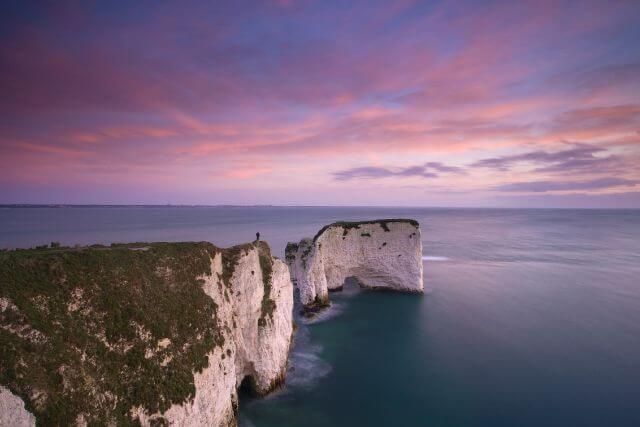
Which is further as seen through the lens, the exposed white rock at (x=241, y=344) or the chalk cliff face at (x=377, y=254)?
the chalk cliff face at (x=377, y=254)

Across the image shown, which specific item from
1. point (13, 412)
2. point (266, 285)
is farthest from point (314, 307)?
point (13, 412)

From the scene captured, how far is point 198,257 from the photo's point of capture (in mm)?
17250

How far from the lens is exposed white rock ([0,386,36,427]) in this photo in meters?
8.86

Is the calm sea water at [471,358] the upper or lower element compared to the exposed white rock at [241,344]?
lower

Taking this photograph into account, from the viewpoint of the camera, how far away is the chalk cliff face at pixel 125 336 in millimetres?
10133

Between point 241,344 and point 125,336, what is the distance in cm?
787

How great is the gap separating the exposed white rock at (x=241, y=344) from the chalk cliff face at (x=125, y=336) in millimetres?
79

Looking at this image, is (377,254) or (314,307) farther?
(377,254)

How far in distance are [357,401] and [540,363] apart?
16462 mm

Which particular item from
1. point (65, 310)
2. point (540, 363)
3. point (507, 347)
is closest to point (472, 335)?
point (507, 347)

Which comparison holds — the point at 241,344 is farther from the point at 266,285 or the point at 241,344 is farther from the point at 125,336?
the point at 125,336

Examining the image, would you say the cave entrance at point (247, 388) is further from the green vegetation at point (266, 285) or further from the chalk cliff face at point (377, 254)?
the chalk cliff face at point (377, 254)

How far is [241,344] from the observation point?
1912cm

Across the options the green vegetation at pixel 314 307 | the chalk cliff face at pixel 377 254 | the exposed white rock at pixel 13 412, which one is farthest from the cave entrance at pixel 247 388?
the chalk cliff face at pixel 377 254
